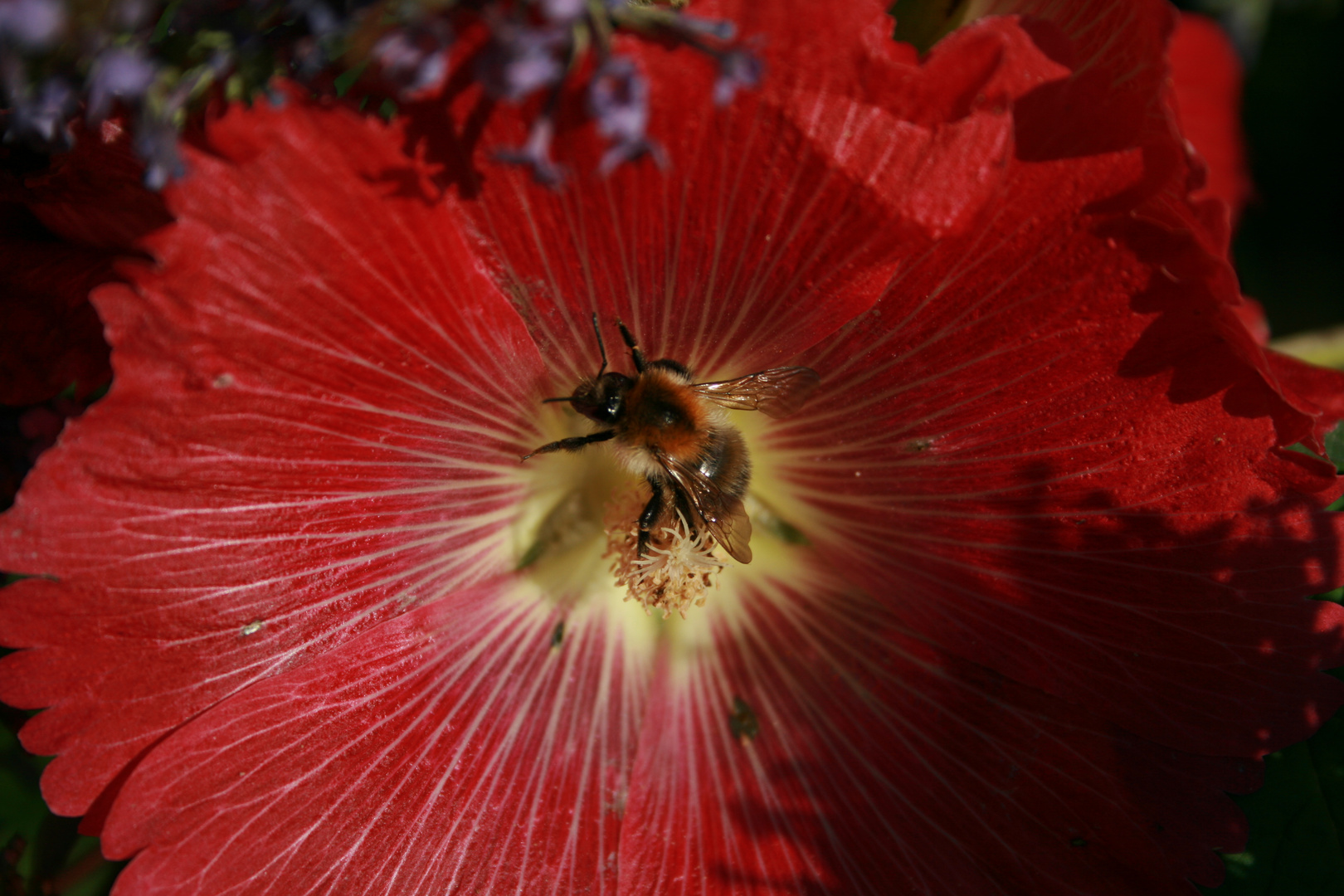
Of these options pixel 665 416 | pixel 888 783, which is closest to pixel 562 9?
pixel 665 416

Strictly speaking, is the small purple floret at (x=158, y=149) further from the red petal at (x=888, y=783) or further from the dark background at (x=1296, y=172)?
the dark background at (x=1296, y=172)

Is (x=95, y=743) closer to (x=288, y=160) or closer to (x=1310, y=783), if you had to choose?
(x=288, y=160)

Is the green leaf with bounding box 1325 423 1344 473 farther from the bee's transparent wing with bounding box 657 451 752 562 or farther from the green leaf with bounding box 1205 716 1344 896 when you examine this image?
the bee's transparent wing with bounding box 657 451 752 562

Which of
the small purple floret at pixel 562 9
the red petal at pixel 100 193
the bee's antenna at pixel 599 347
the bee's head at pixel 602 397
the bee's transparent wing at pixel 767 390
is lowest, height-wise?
the small purple floret at pixel 562 9

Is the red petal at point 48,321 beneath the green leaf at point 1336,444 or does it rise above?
beneath

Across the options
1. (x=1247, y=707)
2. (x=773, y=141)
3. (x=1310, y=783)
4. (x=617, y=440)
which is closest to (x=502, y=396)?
(x=617, y=440)

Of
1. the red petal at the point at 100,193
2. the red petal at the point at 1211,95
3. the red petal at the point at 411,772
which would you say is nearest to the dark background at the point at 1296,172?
the red petal at the point at 1211,95
